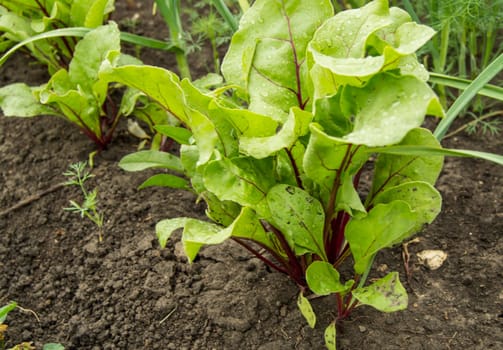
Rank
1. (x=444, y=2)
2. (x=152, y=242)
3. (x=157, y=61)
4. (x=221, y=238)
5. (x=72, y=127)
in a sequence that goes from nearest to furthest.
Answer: (x=221, y=238) → (x=152, y=242) → (x=444, y=2) → (x=72, y=127) → (x=157, y=61)

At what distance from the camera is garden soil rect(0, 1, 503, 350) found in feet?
4.59

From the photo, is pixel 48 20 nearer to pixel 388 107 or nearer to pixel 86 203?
pixel 86 203

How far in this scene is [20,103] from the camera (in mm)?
1856

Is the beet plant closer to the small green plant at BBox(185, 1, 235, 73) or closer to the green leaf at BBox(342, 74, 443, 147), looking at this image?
the green leaf at BBox(342, 74, 443, 147)

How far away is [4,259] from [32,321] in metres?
0.24

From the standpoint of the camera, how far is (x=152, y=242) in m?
1.66

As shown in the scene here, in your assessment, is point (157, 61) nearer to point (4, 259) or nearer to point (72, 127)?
point (72, 127)

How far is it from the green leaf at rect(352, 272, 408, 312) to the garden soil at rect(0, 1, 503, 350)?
185mm

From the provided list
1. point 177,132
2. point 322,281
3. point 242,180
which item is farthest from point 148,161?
point 322,281

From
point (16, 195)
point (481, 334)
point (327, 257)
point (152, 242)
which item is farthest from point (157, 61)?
point (481, 334)

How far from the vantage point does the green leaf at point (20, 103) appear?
1.84 meters

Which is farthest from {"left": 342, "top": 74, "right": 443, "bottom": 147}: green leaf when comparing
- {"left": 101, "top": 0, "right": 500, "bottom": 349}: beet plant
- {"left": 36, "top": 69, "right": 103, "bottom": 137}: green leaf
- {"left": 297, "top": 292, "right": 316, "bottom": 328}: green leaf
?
{"left": 36, "top": 69, "right": 103, "bottom": 137}: green leaf

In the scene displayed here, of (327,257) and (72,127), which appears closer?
(327,257)

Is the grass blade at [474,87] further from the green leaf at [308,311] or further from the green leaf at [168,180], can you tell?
the green leaf at [168,180]
